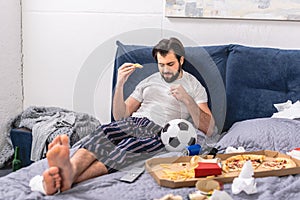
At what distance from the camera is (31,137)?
9.93ft

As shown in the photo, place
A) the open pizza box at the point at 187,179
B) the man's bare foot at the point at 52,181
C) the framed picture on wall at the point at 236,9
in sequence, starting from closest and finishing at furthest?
the man's bare foot at the point at 52,181, the open pizza box at the point at 187,179, the framed picture on wall at the point at 236,9

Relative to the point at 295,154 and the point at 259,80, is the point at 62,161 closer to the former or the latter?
the point at 295,154

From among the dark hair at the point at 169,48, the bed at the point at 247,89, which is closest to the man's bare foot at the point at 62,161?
the bed at the point at 247,89

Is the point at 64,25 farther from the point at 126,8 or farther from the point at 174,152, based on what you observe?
the point at 174,152

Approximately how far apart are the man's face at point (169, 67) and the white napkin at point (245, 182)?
0.91 m

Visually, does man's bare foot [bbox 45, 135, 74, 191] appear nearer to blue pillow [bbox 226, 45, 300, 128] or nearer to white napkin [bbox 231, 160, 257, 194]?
white napkin [bbox 231, 160, 257, 194]

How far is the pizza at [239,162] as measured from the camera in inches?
80.8

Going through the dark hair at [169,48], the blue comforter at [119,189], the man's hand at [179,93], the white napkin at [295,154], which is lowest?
the blue comforter at [119,189]

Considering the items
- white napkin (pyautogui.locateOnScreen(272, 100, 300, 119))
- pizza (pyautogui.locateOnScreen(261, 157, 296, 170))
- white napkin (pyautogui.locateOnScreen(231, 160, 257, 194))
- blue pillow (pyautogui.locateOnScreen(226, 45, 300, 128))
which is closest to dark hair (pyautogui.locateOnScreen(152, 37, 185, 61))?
blue pillow (pyautogui.locateOnScreen(226, 45, 300, 128))

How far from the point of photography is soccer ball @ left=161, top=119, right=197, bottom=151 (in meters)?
2.31

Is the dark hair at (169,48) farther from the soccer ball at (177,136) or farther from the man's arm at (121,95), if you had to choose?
the soccer ball at (177,136)

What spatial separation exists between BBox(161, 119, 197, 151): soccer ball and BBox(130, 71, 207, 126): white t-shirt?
0.92 feet

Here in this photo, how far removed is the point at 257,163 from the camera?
2.11m

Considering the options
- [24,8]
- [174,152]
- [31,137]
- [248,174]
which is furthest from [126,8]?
[248,174]
